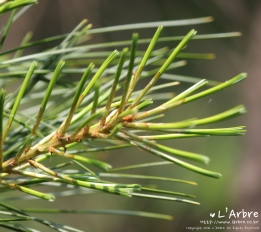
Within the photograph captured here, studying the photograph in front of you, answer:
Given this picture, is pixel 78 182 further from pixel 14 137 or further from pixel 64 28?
pixel 64 28

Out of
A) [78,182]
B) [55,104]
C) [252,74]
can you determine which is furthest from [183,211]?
[78,182]

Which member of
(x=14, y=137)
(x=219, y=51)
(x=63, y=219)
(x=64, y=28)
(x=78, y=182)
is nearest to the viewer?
(x=78, y=182)

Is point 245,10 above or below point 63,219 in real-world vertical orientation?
above

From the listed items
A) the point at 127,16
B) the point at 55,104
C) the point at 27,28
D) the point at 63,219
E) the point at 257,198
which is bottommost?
the point at 55,104

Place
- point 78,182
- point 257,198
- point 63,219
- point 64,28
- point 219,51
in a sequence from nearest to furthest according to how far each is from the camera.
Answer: point 78,182
point 257,198
point 64,28
point 219,51
point 63,219

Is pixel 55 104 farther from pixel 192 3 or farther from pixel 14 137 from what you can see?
pixel 192 3

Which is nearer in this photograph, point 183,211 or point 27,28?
point 27,28
